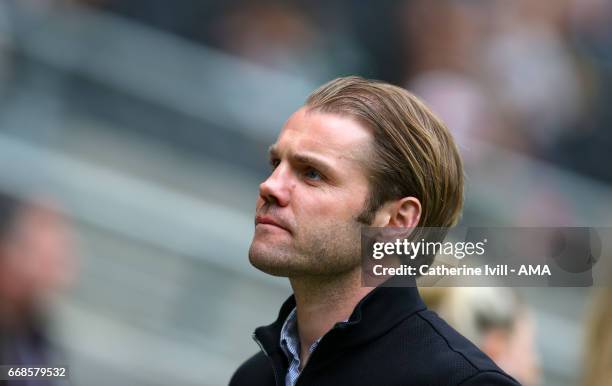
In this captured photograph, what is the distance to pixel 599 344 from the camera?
123 inches

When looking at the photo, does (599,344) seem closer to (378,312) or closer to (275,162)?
(378,312)

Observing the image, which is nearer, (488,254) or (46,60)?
(488,254)

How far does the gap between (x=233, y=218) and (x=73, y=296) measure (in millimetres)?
969

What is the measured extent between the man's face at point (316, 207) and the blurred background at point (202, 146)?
284cm

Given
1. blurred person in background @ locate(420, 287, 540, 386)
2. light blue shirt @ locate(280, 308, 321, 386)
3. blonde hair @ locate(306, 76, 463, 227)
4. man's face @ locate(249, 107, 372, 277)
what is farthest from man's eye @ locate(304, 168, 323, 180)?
blurred person in background @ locate(420, 287, 540, 386)

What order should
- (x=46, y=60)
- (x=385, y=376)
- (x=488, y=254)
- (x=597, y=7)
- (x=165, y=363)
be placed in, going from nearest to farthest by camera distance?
1. (x=385, y=376)
2. (x=488, y=254)
3. (x=165, y=363)
4. (x=46, y=60)
5. (x=597, y=7)

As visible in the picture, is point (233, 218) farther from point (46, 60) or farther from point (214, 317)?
point (46, 60)

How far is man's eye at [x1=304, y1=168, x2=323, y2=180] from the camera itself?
8.14ft

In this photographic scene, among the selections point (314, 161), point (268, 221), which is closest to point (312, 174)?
point (314, 161)

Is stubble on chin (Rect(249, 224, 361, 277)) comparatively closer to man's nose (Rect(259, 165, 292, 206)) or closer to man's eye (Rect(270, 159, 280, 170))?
man's nose (Rect(259, 165, 292, 206))

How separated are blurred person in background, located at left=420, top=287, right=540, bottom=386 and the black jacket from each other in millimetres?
973

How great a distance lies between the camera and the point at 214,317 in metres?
6.09

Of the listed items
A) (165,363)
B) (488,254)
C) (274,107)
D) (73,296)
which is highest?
(274,107)

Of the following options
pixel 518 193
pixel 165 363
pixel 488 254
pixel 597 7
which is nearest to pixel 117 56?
pixel 165 363
